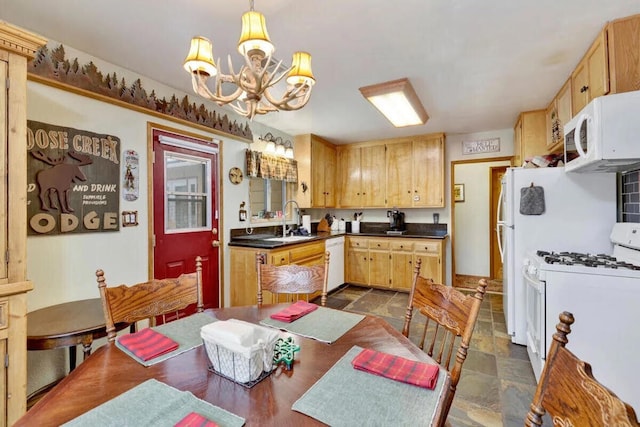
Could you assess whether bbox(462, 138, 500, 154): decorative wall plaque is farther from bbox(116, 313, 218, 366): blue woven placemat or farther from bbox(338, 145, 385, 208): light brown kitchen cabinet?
bbox(116, 313, 218, 366): blue woven placemat

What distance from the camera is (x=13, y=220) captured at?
1421 millimetres

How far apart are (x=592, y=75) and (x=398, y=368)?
94.8 inches

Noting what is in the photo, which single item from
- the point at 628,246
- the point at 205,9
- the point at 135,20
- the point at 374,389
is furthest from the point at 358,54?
the point at 628,246

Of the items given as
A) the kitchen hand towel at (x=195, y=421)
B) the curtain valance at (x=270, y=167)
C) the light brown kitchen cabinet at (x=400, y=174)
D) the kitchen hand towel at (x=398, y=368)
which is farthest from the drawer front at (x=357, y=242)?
the kitchen hand towel at (x=195, y=421)

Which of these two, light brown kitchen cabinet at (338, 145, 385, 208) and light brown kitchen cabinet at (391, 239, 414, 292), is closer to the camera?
light brown kitchen cabinet at (391, 239, 414, 292)

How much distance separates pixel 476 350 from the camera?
263 cm

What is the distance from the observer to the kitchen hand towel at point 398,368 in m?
0.88

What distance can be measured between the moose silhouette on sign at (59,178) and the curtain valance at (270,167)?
1683mm

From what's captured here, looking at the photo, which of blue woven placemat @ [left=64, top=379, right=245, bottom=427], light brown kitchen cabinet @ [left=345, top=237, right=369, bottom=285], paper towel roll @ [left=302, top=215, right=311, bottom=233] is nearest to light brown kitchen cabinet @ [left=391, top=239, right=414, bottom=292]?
light brown kitchen cabinet @ [left=345, top=237, right=369, bottom=285]

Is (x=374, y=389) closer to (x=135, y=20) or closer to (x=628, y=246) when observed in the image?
(x=135, y=20)

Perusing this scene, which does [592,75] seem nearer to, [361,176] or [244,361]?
[244,361]

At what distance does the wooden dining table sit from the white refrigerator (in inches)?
82.4

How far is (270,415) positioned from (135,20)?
7.07 ft

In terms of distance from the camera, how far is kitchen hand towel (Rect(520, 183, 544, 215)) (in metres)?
2.56
